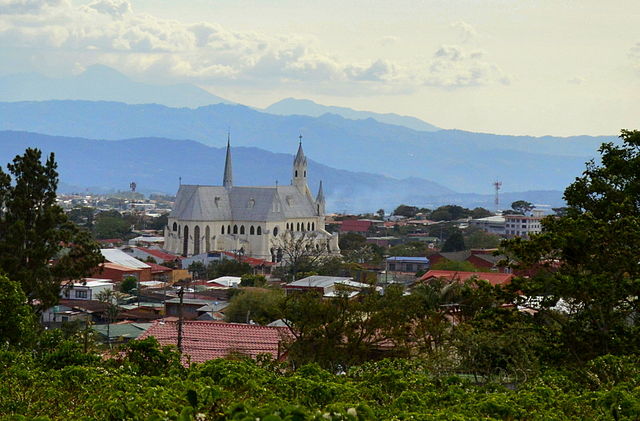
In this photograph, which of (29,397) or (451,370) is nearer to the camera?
(29,397)

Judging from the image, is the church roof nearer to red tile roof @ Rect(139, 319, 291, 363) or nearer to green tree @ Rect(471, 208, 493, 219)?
green tree @ Rect(471, 208, 493, 219)

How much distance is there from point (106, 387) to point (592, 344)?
25.5 feet

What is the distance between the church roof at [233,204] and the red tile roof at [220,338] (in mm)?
56194

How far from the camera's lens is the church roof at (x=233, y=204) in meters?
80.1

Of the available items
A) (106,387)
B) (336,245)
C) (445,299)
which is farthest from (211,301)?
(336,245)

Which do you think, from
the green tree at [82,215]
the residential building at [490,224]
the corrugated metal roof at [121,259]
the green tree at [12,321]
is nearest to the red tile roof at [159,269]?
the corrugated metal roof at [121,259]

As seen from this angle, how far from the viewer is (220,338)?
22391 millimetres

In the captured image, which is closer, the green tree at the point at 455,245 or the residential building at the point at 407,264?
the residential building at the point at 407,264

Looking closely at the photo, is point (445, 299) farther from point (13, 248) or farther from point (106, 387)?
point (106, 387)

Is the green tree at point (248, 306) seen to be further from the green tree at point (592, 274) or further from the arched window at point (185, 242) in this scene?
the arched window at point (185, 242)

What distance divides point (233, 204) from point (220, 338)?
60.2m

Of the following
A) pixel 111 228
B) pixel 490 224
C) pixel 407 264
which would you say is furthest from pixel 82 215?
pixel 407 264

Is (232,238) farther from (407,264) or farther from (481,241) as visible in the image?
(481,241)

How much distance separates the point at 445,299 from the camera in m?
27.0
